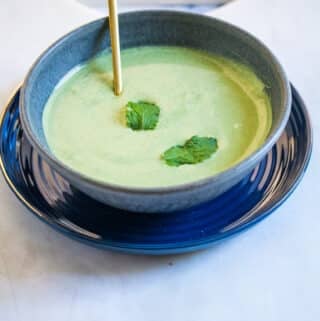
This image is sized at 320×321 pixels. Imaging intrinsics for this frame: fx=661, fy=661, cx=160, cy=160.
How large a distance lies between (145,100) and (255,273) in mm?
349

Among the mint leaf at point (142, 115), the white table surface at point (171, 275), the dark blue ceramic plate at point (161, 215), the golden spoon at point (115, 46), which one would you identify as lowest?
the white table surface at point (171, 275)

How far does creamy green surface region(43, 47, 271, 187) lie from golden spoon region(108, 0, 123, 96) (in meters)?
0.02

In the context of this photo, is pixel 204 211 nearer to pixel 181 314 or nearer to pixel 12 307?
pixel 181 314

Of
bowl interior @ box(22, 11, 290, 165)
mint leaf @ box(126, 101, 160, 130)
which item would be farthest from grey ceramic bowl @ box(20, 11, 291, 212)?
mint leaf @ box(126, 101, 160, 130)

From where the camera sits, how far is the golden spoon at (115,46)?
0.99m

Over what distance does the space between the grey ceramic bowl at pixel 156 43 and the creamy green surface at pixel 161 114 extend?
0.02 m

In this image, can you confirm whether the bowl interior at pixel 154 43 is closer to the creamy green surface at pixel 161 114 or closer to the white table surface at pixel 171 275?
the creamy green surface at pixel 161 114

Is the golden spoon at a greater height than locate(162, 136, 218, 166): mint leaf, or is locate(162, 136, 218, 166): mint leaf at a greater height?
the golden spoon

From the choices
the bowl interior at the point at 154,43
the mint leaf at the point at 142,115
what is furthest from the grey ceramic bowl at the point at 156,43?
the mint leaf at the point at 142,115

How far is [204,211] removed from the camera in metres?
0.88

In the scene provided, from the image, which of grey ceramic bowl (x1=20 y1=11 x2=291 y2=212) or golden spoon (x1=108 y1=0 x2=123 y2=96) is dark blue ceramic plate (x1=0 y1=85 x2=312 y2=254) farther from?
golden spoon (x1=108 y1=0 x2=123 y2=96)

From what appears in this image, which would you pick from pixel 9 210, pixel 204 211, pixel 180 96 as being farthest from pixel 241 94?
pixel 9 210

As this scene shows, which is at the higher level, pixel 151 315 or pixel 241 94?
pixel 241 94

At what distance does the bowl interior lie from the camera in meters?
0.96
